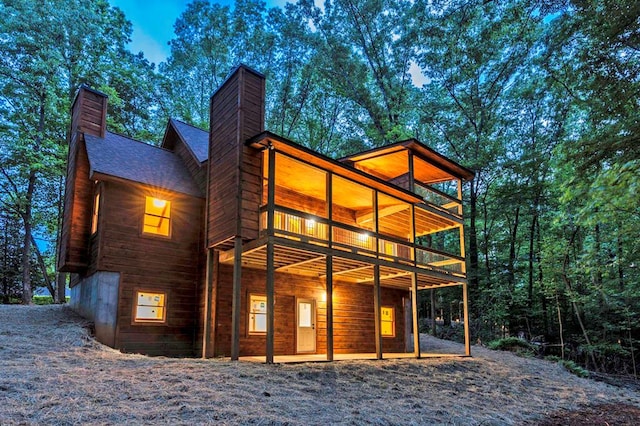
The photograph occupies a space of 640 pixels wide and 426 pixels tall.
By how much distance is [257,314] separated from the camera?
12984mm

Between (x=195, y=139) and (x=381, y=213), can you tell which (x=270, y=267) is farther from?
(x=195, y=139)

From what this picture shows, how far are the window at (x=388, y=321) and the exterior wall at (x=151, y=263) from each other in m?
7.73

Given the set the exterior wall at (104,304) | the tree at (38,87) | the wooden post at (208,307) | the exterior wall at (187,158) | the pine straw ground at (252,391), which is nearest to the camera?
the pine straw ground at (252,391)

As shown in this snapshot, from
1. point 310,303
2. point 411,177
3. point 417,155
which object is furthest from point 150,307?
point 417,155

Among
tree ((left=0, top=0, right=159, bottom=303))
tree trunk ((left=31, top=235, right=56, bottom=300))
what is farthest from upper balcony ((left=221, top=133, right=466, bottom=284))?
tree trunk ((left=31, top=235, right=56, bottom=300))

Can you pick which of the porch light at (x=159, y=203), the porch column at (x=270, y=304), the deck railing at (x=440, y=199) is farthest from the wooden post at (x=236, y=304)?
the deck railing at (x=440, y=199)

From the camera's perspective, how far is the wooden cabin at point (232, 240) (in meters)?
11.1

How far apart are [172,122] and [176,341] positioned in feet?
27.4

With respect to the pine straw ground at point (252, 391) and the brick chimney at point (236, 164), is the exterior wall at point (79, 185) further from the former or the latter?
the brick chimney at point (236, 164)

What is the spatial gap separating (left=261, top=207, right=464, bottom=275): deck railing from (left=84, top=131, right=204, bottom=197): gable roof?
12.9 feet

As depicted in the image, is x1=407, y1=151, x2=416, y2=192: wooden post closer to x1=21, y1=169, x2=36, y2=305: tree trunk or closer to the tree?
the tree

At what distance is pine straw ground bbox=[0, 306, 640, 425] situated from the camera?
A: 547cm

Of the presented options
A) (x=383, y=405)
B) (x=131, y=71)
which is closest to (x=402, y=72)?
(x=131, y=71)

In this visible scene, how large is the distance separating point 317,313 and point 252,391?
7.63m
